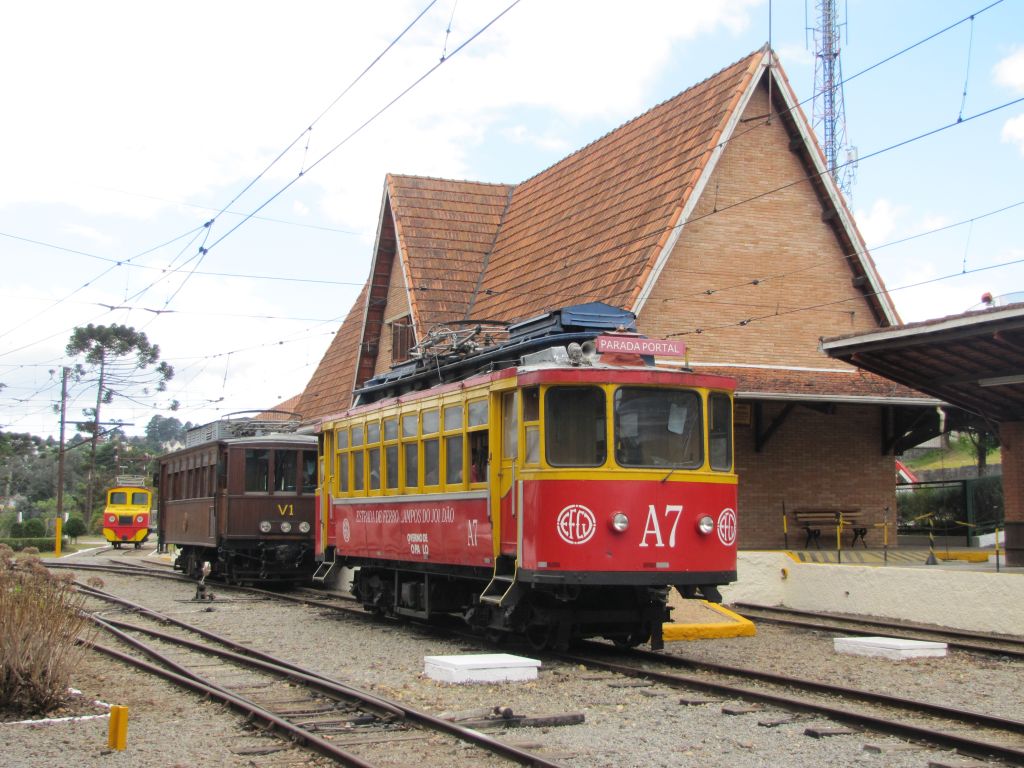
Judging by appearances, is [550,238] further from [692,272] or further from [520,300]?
[692,272]

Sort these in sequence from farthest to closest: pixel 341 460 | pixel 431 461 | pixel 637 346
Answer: pixel 341 460, pixel 431 461, pixel 637 346

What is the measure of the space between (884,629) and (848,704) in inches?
248

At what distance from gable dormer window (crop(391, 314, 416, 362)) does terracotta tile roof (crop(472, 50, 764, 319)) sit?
2181mm

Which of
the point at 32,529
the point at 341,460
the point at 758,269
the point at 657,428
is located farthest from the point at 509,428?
the point at 32,529

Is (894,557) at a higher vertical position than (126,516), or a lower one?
lower

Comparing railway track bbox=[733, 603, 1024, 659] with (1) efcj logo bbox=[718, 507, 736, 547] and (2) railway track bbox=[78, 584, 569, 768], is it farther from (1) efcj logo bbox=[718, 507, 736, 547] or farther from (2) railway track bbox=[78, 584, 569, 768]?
(2) railway track bbox=[78, 584, 569, 768]

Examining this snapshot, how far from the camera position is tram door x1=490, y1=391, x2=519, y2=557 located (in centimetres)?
1194

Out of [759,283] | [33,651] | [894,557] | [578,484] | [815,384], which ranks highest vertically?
[759,283]

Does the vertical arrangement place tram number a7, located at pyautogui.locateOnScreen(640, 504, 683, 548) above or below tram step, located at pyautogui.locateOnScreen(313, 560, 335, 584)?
above

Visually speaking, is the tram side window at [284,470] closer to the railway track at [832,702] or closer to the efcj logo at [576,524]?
the railway track at [832,702]

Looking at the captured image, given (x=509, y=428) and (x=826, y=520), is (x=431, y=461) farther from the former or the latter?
(x=826, y=520)

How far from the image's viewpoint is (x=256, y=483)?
23.1 meters

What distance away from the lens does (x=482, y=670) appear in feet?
34.3

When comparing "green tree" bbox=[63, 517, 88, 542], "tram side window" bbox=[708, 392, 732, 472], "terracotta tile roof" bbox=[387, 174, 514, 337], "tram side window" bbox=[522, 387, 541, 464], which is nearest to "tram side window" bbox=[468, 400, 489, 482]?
"tram side window" bbox=[522, 387, 541, 464]
